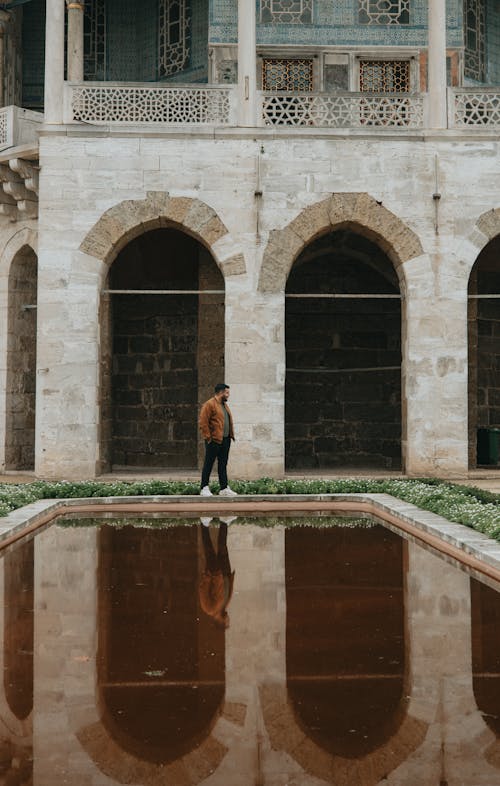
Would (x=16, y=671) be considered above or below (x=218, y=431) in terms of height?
below

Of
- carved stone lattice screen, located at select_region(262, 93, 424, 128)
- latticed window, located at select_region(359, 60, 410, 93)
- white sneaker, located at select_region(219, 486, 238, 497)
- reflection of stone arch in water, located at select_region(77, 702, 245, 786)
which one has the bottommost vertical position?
reflection of stone arch in water, located at select_region(77, 702, 245, 786)

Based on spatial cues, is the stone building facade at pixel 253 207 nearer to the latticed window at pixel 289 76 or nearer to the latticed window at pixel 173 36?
the latticed window at pixel 289 76

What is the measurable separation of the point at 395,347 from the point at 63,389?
7.47m

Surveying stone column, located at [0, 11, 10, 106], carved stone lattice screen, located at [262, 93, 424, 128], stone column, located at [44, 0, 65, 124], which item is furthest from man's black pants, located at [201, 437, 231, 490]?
stone column, located at [0, 11, 10, 106]

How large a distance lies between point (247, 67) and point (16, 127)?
4.23 m

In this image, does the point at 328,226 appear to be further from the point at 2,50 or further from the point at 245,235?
the point at 2,50

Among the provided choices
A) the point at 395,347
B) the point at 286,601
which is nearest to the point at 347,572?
the point at 286,601

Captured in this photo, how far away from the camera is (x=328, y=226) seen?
17109 mm

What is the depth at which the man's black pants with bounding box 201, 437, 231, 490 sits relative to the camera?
13592mm

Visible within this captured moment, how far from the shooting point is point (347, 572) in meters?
7.59

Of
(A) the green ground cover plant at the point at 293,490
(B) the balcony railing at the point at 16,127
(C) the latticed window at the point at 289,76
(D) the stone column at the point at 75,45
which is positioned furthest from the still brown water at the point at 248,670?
(D) the stone column at the point at 75,45

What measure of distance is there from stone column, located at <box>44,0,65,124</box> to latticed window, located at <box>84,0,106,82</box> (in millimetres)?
3431

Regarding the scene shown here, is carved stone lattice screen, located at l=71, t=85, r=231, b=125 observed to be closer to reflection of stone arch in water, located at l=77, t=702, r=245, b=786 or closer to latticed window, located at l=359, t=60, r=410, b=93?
latticed window, located at l=359, t=60, r=410, b=93

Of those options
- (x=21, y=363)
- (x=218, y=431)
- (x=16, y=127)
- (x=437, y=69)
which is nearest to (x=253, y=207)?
(x=437, y=69)
